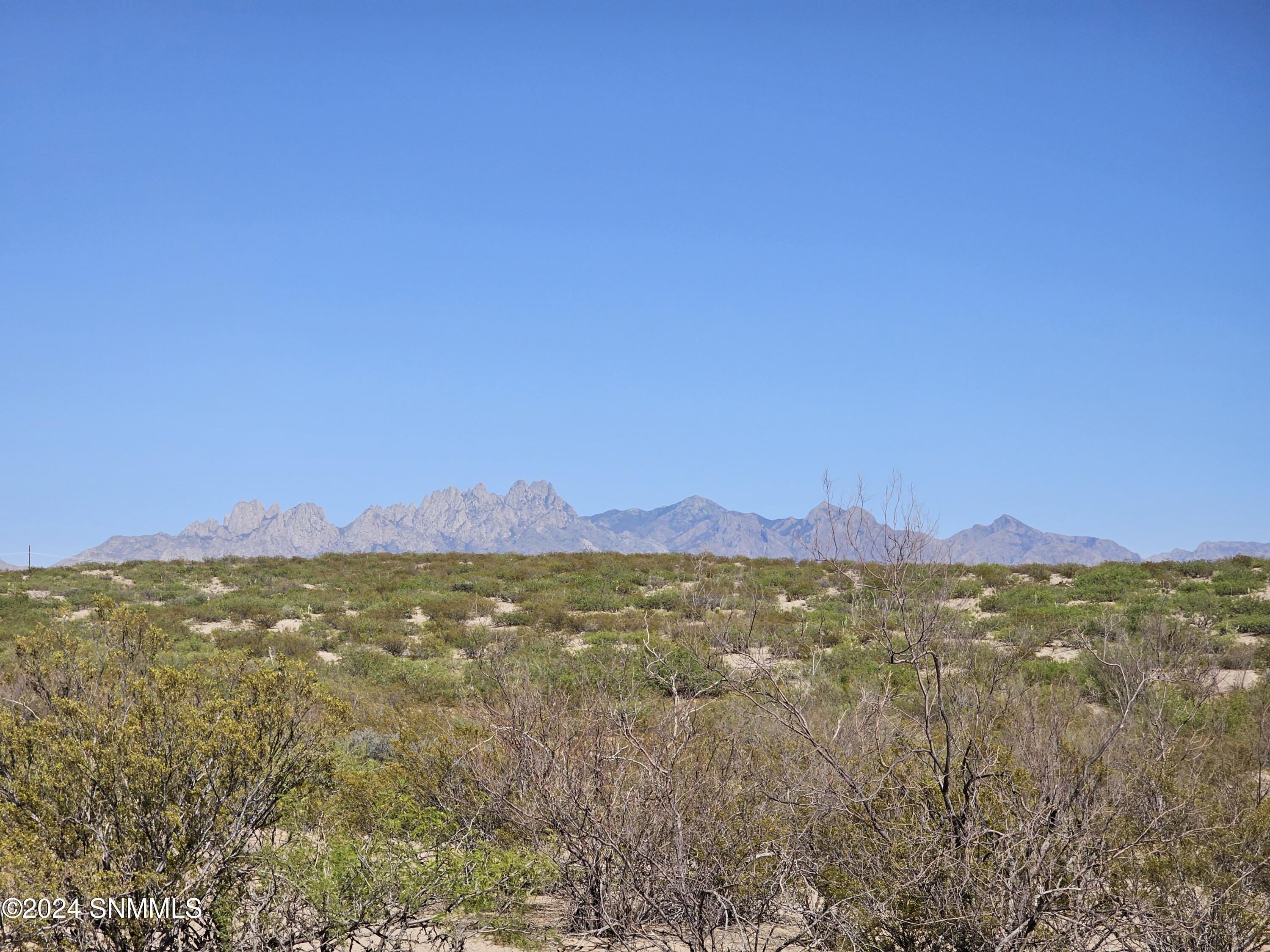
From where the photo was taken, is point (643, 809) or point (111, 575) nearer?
point (643, 809)

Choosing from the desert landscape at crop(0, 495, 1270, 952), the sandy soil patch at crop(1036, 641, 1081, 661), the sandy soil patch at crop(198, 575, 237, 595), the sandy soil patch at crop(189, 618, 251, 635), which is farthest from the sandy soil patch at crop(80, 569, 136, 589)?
the sandy soil patch at crop(1036, 641, 1081, 661)

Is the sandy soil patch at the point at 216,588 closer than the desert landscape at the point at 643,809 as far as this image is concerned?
No

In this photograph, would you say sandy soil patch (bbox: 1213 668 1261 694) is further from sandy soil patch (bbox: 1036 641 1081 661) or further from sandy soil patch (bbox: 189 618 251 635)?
sandy soil patch (bbox: 189 618 251 635)

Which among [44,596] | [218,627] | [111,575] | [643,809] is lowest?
[218,627]

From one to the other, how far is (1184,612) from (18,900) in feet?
62.5

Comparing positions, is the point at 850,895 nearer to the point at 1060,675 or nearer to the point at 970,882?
the point at 970,882

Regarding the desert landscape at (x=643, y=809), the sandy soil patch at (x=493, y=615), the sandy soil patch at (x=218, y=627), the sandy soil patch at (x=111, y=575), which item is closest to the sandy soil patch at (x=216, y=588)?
the sandy soil patch at (x=111, y=575)

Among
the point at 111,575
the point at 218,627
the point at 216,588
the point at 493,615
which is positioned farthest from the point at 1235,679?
the point at 111,575

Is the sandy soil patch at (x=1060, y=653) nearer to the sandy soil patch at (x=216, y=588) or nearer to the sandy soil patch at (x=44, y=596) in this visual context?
the sandy soil patch at (x=216, y=588)

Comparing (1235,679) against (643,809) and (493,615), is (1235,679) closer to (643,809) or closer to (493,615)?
(643,809)

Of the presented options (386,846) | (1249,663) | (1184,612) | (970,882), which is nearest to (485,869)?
(386,846)

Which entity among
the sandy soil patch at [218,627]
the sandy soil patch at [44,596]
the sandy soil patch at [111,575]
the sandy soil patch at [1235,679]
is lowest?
the sandy soil patch at [1235,679]

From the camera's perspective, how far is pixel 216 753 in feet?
16.1

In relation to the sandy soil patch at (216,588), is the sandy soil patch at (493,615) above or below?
below
